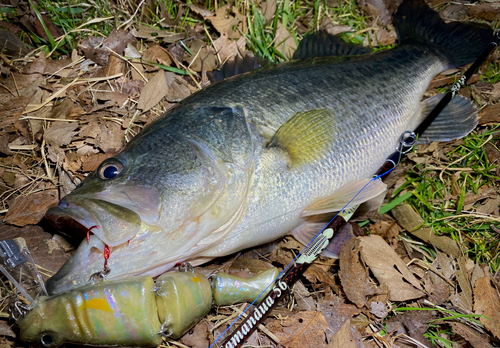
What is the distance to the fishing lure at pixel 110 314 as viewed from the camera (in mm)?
1808

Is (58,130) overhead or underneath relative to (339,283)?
overhead

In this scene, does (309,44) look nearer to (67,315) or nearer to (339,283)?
(339,283)

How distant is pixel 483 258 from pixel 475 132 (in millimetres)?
1182

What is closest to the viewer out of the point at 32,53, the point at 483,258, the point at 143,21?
the point at 483,258

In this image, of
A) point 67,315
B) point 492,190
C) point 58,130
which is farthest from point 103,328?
point 492,190

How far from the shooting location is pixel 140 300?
186 centimetres

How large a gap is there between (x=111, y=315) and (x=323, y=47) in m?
2.60

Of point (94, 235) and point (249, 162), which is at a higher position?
point (249, 162)

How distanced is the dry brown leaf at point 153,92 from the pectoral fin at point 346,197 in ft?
5.54

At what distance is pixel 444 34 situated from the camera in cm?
355

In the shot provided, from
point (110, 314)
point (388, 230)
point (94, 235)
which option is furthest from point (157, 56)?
point (388, 230)

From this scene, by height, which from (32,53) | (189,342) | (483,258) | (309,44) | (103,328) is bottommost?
(189,342)

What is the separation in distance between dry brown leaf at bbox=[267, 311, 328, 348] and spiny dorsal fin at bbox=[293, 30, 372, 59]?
2072 mm

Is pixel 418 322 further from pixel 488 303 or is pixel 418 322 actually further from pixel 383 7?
pixel 383 7
